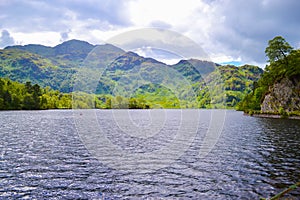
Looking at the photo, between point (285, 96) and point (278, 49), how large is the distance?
22.4 m

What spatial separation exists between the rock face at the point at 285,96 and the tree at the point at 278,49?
12057mm

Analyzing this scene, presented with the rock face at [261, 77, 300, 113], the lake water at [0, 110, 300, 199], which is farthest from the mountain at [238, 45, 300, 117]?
the lake water at [0, 110, 300, 199]

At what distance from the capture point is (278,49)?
111062mm

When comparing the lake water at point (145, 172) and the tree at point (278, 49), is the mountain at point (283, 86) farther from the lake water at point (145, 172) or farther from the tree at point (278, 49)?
the lake water at point (145, 172)

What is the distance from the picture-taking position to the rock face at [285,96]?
99306mm

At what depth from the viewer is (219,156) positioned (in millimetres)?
30875

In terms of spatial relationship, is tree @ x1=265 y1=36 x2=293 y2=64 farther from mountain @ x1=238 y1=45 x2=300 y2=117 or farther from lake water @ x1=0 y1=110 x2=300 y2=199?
lake water @ x1=0 y1=110 x2=300 y2=199

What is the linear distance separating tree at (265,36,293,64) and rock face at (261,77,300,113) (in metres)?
12.1

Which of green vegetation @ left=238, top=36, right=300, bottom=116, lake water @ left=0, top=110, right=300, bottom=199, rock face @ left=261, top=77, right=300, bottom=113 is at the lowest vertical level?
lake water @ left=0, top=110, right=300, bottom=199

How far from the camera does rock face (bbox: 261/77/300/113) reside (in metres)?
99.3

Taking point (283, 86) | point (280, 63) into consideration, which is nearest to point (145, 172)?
point (283, 86)

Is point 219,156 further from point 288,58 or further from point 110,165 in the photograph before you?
point 288,58

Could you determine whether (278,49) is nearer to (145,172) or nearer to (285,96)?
(285,96)

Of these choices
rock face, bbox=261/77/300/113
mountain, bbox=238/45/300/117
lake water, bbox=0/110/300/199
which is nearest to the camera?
lake water, bbox=0/110/300/199
